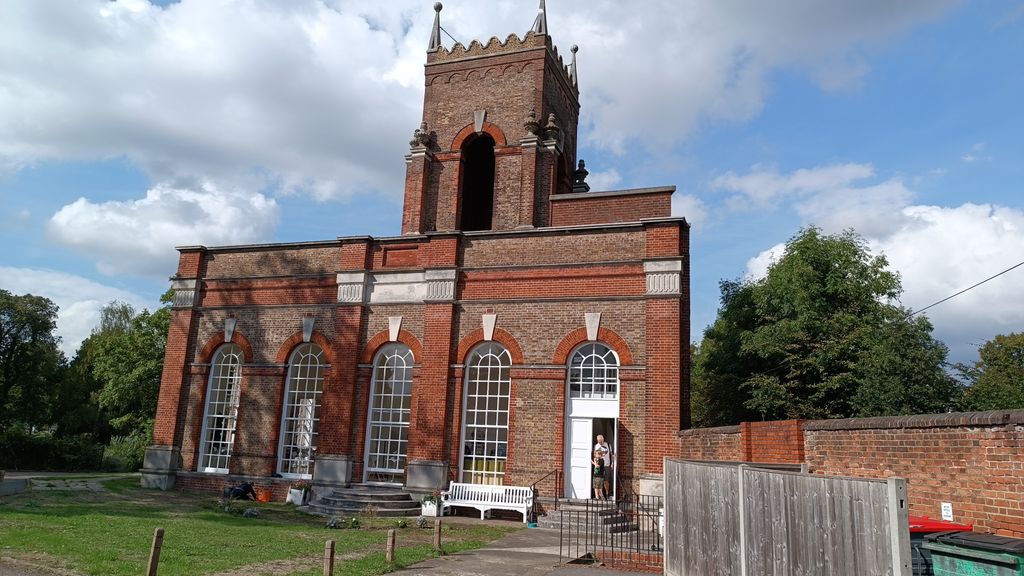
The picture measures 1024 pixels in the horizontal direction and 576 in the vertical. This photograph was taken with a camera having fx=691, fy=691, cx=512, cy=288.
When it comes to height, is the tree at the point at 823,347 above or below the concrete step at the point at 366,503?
above

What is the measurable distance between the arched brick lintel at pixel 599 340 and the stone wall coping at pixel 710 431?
2253mm

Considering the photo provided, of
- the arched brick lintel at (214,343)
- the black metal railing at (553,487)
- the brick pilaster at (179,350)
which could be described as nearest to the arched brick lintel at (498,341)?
the black metal railing at (553,487)

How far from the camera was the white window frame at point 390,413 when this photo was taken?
61.5 feet

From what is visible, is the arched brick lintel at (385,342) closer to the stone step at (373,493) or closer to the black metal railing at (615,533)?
the stone step at (373,493)

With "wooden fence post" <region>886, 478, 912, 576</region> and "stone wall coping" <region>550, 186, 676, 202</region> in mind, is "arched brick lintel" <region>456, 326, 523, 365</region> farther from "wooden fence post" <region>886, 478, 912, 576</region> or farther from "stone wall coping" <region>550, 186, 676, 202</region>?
→ "wooden fence post" <region>886, 478, 912, 576</region>

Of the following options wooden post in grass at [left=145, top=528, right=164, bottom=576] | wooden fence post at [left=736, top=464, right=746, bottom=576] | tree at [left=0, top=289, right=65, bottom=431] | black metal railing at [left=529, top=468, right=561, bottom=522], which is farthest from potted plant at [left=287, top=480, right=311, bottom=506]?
tree at [left=0, top=289, right=65, bottom=431]

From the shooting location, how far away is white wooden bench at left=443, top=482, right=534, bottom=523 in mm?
16344

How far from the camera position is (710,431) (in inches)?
532

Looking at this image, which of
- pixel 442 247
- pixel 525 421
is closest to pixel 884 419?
pixel 525 421

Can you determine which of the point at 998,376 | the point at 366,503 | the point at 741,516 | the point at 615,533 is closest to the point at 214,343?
the point at 366,503

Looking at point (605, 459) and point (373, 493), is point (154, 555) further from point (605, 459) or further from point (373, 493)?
point (605, 459)

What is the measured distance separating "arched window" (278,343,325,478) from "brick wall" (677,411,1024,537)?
13626 mm

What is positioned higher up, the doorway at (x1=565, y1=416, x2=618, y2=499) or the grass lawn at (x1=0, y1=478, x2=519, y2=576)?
the doorway at (x1=565, y1=416, x2=618, y2=499)

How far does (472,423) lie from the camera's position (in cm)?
1803
